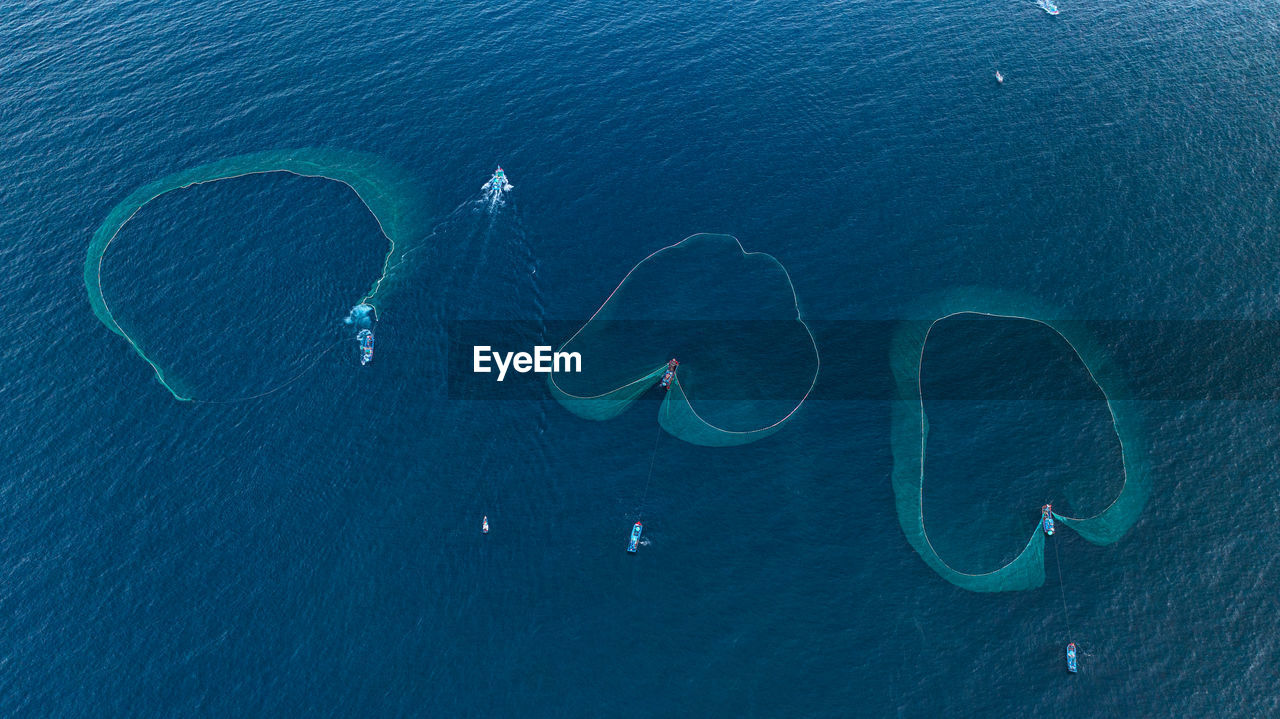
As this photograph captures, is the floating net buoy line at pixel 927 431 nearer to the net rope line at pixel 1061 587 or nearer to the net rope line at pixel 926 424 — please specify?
the net rope line at pixel 926 424

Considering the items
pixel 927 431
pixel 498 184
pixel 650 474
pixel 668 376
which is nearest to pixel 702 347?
pixel 668 376

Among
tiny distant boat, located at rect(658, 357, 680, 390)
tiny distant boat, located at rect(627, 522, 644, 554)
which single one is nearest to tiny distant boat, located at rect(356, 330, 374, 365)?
tiny distant boat, located at rect(658, 357, 680, 390)

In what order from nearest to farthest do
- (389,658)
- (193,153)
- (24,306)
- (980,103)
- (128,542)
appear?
(389,658), (128,542), (24,306), (193,153), (980,103)

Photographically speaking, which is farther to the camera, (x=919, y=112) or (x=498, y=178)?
(x=919, y=112)

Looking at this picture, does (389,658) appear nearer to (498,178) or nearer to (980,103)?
(498,178)

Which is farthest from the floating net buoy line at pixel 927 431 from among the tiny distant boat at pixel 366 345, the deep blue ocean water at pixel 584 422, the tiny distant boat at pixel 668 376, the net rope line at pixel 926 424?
the tiny distant boat at pixel 366 345

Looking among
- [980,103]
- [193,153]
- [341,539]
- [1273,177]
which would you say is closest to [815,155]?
[980,103]

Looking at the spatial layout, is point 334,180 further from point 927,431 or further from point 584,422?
point 927,431
